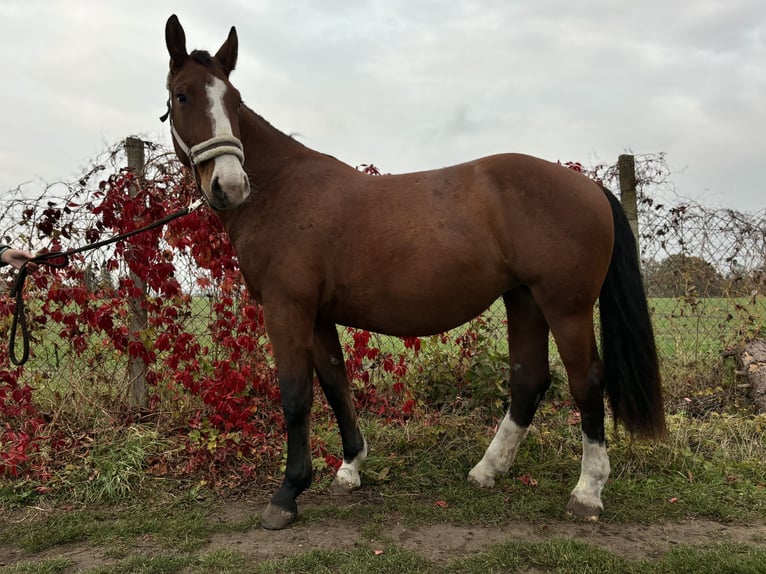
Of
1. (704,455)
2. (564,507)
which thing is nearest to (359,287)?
(564,507)

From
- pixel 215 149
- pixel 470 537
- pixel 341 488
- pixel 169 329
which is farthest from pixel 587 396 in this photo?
pixel 169 329

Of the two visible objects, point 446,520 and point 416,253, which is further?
point 446,520

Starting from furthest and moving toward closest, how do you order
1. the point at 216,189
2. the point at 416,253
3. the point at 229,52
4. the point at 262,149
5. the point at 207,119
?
1. the point at 262,149
2. the point at 229,52
3. the point at 416,253
4. the point at 207,119
5. the point at 216,189

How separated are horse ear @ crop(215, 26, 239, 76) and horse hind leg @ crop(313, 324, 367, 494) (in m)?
1.65

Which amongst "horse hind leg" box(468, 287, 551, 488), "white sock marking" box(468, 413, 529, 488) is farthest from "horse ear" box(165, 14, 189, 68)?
"white sock marking" box(468, 413, 529, 488)

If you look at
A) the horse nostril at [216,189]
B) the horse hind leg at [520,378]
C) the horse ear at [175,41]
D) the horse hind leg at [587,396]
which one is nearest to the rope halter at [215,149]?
the horse nostril at [216,189]

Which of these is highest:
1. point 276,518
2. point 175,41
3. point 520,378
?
point 175,41

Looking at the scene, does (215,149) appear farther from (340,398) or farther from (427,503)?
(427,503)

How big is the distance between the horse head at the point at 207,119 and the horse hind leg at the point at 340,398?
3.62 ft

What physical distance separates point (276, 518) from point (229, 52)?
268 centimetres

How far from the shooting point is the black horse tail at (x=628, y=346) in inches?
123

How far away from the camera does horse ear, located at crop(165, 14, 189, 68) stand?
108 inches

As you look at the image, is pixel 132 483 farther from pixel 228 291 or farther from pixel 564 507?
pixel 564 507

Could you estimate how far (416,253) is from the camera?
2.87 metres
